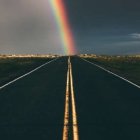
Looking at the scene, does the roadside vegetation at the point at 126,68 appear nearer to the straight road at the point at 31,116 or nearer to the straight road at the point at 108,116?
the straight road at the point at 108,116

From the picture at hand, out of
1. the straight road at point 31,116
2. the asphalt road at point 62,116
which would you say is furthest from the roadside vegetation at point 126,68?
the straight road at point 31,116

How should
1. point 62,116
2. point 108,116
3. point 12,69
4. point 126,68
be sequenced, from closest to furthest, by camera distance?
1. point 108,116
2. point 62,116
3. point 12,69
4. point 126,68

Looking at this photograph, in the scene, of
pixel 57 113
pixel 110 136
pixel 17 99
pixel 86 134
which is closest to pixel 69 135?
pixel 86 134

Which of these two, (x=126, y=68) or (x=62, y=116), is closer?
(x=62, y=116)

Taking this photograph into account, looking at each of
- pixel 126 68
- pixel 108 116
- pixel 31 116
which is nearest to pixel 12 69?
pixel 126 68

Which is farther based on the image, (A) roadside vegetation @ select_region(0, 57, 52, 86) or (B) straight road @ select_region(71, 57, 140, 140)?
(A) roadside vegetation @ select_region(0, 57, 52, 86)

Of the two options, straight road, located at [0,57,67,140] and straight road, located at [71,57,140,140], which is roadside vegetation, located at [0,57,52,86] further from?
straight road, located at [71,57,140,140]

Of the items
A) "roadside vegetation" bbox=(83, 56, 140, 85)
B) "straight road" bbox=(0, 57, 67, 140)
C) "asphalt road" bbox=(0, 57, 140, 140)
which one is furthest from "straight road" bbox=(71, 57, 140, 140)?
"roadside vegetation" bbox=(83, 56, 140, 85)

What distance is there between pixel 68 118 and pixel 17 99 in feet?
15.4

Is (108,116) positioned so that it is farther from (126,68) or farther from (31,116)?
(126,68)

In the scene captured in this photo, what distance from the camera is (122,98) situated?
49.1ft

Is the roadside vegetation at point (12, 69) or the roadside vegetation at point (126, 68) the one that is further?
the roadside vegetation at point (126, 68)

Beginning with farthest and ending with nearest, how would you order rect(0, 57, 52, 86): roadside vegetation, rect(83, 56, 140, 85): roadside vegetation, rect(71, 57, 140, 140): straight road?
1. rect(83, 56, 140, 85): roadside vegetation
2. rect(0, 57, 52, 86): roadside vegetation
3. rect(71, 57, 140, 140): straight road

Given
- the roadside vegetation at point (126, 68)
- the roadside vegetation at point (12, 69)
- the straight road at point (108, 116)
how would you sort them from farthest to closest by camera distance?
the roadside vegetation at point (126, 68) < the roadside vegetation at point (12, 69) < the straight road at point (108, 116)
